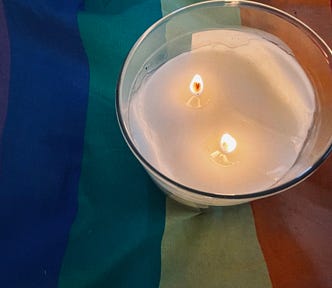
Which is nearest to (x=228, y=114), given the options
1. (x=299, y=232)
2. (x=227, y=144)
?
(x=227, y=144)

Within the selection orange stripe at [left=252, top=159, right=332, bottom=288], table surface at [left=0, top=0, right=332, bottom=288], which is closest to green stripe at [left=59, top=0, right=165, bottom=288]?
table surface at [left=0, top=0, right=332, bottom=288]

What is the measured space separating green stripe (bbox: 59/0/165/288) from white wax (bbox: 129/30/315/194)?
45 mm

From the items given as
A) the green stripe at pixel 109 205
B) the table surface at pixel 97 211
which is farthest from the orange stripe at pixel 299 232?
the green stripe at pixel 109 205

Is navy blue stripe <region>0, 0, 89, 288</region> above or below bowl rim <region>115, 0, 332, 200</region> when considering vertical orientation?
below

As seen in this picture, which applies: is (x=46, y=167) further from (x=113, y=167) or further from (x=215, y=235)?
(x=215, y=235)

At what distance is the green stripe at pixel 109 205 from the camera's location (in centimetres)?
49

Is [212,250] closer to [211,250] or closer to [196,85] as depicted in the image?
[211,250]

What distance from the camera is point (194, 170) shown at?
500 mm

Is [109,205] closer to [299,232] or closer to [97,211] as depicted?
[97,211]

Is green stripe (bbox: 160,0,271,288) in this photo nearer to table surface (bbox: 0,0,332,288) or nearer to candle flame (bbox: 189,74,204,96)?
table surface (bbox: 0,0,332,288)

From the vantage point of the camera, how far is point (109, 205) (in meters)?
0.51

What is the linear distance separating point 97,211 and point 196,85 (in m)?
0.16

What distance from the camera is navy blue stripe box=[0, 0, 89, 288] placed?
1.61 ft

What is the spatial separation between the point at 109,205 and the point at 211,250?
0.36 feet
